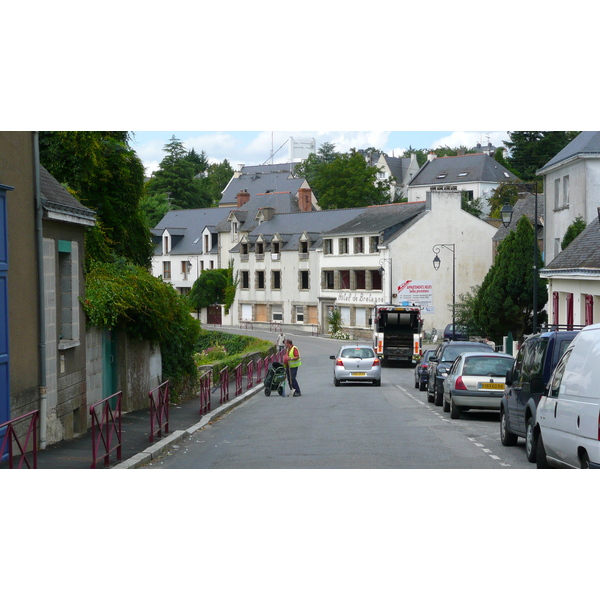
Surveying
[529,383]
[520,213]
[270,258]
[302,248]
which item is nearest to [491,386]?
[529,383]

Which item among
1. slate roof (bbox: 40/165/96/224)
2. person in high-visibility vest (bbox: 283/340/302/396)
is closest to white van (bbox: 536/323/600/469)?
slate roof (bbox: 40/165/96/224)

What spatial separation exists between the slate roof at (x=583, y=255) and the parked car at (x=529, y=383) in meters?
9.62

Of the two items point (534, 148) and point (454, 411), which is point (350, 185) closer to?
point (534, 148)

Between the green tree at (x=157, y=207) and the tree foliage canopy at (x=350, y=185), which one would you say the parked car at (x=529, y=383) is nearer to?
the tree foliage canopy at (x=350, y=185)

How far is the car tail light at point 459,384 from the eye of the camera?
20.5 m

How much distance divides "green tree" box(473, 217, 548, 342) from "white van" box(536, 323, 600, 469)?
1259 inches

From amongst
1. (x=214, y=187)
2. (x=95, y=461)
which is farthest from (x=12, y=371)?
(x=214, y=187)

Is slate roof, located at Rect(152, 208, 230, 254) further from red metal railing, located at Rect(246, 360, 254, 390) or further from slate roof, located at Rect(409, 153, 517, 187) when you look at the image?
red metal railing, located at Rect(246, 360, 254, 390)

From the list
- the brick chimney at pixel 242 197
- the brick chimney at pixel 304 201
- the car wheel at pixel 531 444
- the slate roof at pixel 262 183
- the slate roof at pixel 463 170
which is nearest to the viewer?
the car wheel at pixel 531 444

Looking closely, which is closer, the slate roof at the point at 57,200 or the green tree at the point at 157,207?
the slate roof at the point at 57,200

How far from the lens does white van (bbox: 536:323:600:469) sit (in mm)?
9930

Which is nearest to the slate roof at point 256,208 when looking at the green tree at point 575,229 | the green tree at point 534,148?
the green tree at point 534,148

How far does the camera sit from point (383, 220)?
2625 inches

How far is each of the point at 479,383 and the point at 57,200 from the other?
9932 mm
